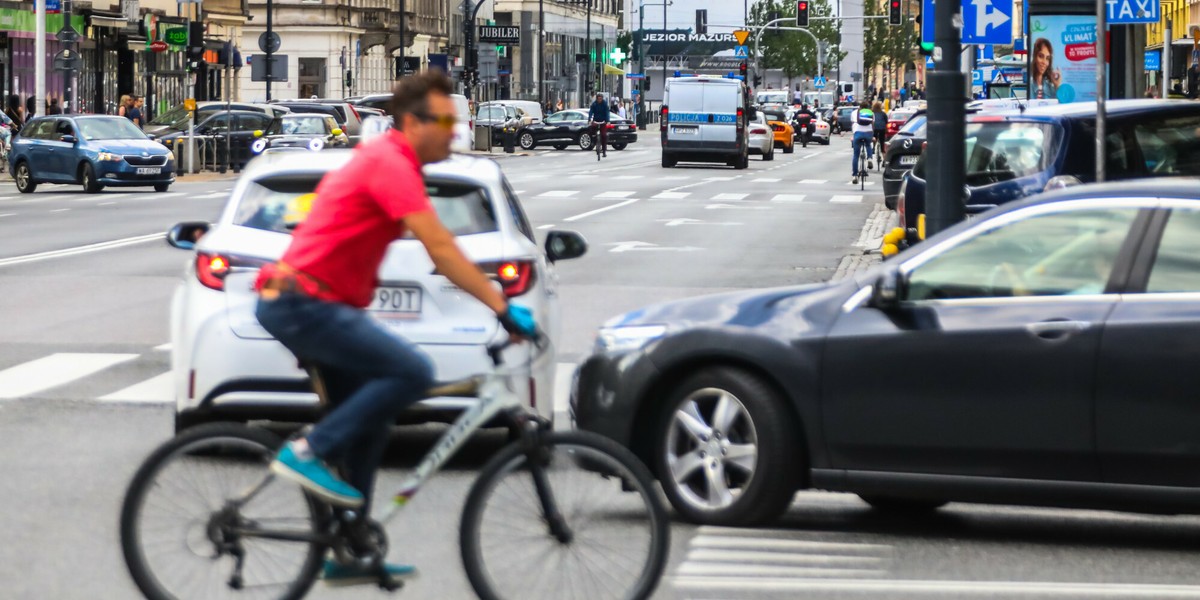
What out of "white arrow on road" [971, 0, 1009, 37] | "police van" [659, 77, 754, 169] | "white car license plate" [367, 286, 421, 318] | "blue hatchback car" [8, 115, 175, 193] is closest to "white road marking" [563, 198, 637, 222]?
"blue hatchback car" [8, 115, 175, 193]

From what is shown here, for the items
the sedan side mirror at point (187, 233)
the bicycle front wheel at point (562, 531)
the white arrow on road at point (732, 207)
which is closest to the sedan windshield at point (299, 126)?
the white arrow on road at point (732, 207)

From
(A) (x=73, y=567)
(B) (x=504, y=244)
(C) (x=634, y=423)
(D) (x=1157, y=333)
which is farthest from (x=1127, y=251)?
(A) (x=73, y=567)

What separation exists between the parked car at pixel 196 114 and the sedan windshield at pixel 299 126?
1.63m

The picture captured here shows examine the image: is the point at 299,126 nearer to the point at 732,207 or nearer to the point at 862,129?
the point at 862,129

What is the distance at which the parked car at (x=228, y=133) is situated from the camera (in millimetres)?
46562

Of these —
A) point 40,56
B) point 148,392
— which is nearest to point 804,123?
point 40,56

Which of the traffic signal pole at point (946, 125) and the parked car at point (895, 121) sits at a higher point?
the parked car at point (895, 121)

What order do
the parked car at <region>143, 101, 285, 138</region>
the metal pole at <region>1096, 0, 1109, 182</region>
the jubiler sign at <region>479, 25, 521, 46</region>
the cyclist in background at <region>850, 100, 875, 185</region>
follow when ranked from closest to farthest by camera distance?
the metal pole at <region>1096, 0, 1109, 182</region> → the cyclist in background at <region>850, 100, 875, 185</region> → the parked car at <region>143, 101, 285, 138</region> → the jubiler sign at <region>479, 25, 521, 46</region>

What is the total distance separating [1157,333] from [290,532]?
3.05m

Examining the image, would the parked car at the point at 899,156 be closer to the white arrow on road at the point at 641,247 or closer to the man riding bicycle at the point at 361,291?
the white arrow on road at the point at 641,247

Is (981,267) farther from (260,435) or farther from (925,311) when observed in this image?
(260,435)

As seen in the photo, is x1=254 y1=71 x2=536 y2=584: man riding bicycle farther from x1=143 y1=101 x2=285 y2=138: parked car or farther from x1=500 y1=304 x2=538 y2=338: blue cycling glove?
x1=143 y1=101 x2=285 y2=138: parked car

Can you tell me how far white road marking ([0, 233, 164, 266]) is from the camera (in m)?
21.8

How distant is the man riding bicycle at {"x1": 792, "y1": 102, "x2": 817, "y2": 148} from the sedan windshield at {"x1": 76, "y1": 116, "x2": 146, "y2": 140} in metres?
46.8
